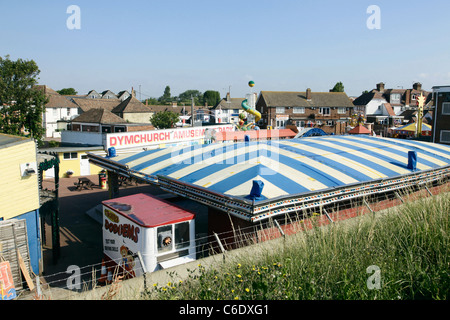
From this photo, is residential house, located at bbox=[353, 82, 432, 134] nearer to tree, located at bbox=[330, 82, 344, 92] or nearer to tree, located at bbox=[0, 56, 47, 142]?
tree, located at bbox=[330, 82, 344, 92]

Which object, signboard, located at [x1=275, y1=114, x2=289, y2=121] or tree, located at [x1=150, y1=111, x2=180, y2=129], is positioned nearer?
tree, located at [x1=150, y1=111, x2=180, y2=129]

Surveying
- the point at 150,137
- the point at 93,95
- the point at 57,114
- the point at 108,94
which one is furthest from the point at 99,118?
the point at 108,94

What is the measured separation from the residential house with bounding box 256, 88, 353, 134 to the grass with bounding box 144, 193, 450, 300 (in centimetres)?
5514

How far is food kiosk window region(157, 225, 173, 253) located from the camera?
9.65 meters

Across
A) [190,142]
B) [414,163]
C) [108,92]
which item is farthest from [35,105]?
[108,92]

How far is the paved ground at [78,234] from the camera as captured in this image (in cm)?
1306

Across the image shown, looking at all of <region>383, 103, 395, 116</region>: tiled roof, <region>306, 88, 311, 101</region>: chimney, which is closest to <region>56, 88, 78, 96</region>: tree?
<region>306, 88, 311, 101</region>: chimney

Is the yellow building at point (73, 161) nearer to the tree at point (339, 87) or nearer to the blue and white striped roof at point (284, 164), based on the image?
the blue and white striped roof at point (284, 164)

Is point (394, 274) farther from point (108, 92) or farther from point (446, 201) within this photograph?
point (108, 92)

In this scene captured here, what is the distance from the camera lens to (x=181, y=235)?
10172mm

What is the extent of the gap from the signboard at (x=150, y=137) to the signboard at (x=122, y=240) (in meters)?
17.0

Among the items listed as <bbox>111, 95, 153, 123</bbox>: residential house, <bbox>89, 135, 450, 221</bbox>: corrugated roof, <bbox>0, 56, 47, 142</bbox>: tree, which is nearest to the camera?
<bbox>89, 135, 450, 221</bbox>: corrugated roof

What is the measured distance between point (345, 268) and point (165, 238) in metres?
5.43
